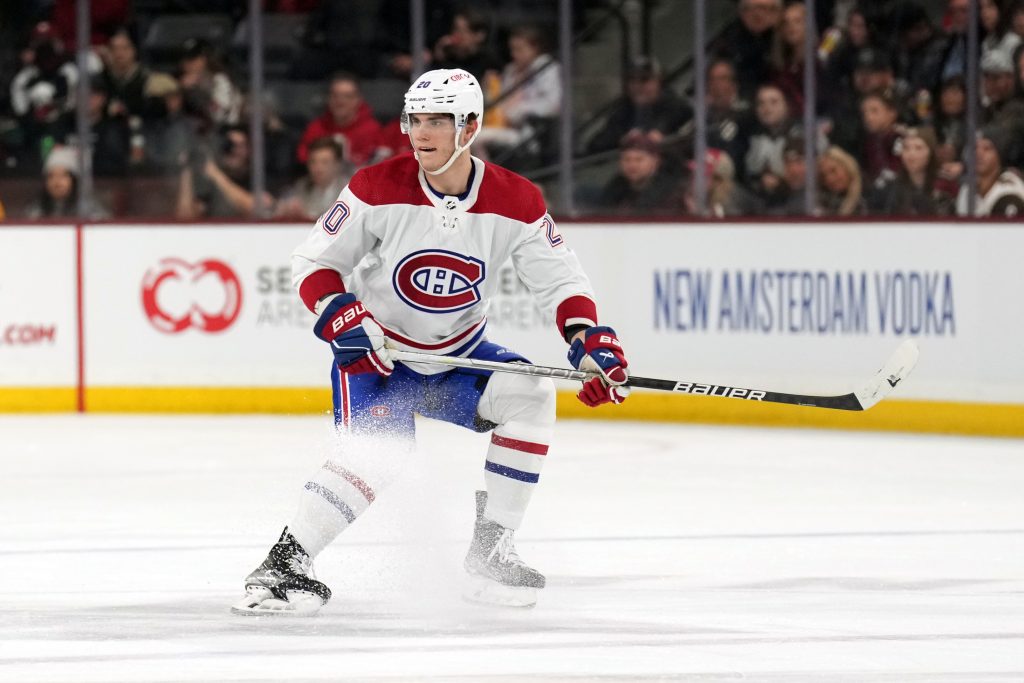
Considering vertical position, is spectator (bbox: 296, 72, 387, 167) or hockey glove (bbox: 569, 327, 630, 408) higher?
spectator (bbox: 296, 72, 387, 167)

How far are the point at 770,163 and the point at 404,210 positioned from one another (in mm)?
4310

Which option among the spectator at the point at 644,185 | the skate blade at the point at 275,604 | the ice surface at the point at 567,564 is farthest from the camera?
the spectator at the point at 644,185

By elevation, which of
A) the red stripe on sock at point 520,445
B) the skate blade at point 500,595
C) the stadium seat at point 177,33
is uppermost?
the stadium seat at point 177,33

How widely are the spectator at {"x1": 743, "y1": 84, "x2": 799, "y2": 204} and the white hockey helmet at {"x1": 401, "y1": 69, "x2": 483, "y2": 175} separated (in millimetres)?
4184

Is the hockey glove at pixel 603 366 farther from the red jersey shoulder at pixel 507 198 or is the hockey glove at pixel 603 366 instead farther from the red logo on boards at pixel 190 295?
the red logo on boards at pixel 190 295

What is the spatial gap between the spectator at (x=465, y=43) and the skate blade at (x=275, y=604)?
4835mm

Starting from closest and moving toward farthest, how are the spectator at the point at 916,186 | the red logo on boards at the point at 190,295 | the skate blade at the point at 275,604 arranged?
1. the skate blade at the point at 275,604
2. the spectator at the point at 916,186
3. the red logo on boards at the point at 190,295

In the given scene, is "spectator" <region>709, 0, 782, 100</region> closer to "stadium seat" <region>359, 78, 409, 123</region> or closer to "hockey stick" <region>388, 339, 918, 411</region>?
"stadium seat" <region>359, 78, 409, 123</region>

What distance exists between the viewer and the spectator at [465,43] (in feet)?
28.0

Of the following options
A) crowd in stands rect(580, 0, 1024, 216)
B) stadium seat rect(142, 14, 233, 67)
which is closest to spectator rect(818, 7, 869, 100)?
crowd in stands rect(580, 0, 1024, 216)

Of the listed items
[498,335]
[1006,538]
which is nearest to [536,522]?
[1006,538]

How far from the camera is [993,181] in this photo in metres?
7.66

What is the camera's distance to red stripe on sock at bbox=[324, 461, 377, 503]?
13.3 ft

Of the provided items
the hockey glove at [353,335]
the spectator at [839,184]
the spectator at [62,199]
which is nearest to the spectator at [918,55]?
the spectator at [839,184]
